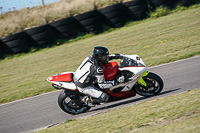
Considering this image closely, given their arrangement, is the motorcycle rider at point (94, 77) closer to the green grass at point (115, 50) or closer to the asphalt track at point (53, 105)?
the asphalt track at point (53, 105)

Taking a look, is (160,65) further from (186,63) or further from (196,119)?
(196,119)

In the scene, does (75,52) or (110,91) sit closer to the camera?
(110,91)

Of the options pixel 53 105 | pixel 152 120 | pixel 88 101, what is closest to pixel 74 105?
pixel 88 101

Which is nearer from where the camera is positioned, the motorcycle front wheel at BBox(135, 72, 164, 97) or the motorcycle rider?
the motorcycle rider

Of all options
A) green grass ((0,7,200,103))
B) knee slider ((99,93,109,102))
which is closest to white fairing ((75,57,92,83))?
knee slider ((99,93,109,102))

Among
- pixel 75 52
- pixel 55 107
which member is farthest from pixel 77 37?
pixel 55 107

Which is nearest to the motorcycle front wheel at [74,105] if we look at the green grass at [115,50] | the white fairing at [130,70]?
the white fairing at [130,70]

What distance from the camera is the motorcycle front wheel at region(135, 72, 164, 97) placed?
6.49 meters

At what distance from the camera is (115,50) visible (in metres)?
13.5

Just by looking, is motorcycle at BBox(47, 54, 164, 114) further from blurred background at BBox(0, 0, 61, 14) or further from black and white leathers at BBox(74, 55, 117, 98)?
blurred background at BBox(0, 0, 61, 14)

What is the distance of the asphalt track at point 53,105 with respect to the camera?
21.3 feet

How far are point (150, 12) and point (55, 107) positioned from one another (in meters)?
13.8

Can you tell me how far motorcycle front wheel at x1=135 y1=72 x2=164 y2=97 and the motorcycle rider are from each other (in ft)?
2.59

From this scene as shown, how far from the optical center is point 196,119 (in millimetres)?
3975
